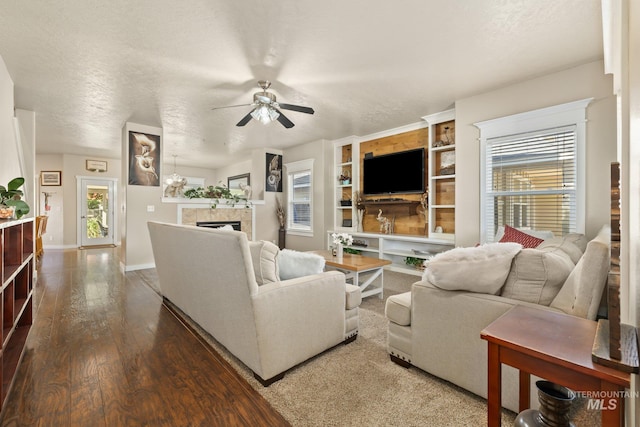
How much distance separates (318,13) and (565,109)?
2845 mm

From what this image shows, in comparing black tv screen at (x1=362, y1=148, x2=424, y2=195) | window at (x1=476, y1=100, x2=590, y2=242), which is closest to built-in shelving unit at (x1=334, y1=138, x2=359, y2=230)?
black tv screen at (x1=362, y1=148, x2=424, y2=195)

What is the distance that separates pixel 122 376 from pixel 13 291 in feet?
3.10

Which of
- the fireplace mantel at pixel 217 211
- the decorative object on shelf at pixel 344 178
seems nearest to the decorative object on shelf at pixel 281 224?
the fireplace mantel at pixel 217 211

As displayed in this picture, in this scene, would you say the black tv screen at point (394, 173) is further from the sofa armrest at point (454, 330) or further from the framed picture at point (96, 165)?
the framed picture at point (96, 165)

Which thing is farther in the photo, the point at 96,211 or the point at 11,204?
the point at 96,211

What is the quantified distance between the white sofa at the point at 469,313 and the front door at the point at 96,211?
9125mm

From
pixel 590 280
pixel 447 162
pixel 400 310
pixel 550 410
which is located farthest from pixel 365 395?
pixel 447 162

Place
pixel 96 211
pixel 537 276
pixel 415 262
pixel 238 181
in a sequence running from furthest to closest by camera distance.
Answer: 1. pixel 238 181
2. pixel 96 211
3. pixel 415 262
4. pixel 537 276

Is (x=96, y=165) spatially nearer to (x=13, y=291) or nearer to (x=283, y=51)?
(x=13, y=291)

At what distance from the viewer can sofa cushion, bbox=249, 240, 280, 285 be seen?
2096mm

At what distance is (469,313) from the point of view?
1.59 m

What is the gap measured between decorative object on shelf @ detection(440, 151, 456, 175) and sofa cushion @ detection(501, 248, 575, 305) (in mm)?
3230

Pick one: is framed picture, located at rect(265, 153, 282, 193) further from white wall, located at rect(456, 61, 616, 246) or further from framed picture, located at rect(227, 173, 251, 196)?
white wall, located at rect(456, 61, 616, 246)

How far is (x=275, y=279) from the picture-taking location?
2072 millimetres
